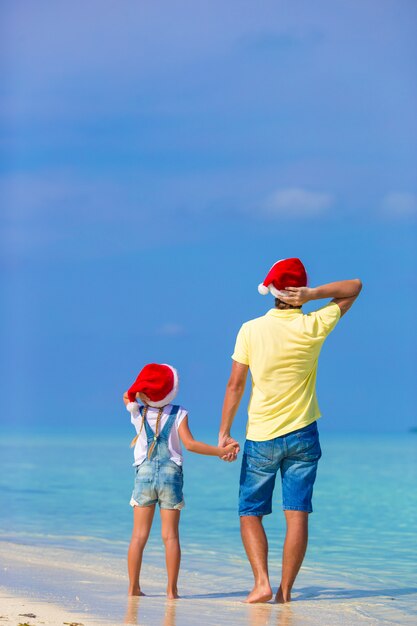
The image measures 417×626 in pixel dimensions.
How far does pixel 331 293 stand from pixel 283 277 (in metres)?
0.30

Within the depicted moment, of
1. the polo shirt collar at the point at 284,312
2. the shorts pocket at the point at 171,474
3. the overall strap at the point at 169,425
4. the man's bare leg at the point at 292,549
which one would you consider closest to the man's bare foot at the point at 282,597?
the man's bare leg at the point at 292,549

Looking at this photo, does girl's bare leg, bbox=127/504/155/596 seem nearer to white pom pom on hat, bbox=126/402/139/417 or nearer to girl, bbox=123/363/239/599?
girl, bbox=123/363/239/599

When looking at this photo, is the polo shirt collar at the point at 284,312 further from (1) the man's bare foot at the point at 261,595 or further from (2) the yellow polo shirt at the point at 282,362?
(1) the man's bare foot at the point at 261,595

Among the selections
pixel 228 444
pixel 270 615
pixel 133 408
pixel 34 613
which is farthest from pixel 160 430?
pixel 34 613

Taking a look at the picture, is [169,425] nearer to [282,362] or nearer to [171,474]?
[171,474]

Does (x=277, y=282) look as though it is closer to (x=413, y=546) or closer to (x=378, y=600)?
(x=378, y=600)

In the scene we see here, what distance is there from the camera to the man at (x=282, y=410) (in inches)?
222

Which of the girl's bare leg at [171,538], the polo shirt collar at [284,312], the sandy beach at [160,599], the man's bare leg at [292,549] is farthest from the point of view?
the polo shirt collar at [284,312]

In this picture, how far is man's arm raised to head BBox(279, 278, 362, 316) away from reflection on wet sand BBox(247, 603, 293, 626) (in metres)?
1.62

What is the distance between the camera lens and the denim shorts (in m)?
5.45

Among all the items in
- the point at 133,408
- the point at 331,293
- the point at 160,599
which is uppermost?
the point at 331,293

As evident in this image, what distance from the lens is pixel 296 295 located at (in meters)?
5.69

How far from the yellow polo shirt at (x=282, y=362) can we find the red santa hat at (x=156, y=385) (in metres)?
0.45

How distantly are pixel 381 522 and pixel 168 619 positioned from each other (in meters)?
7.40
